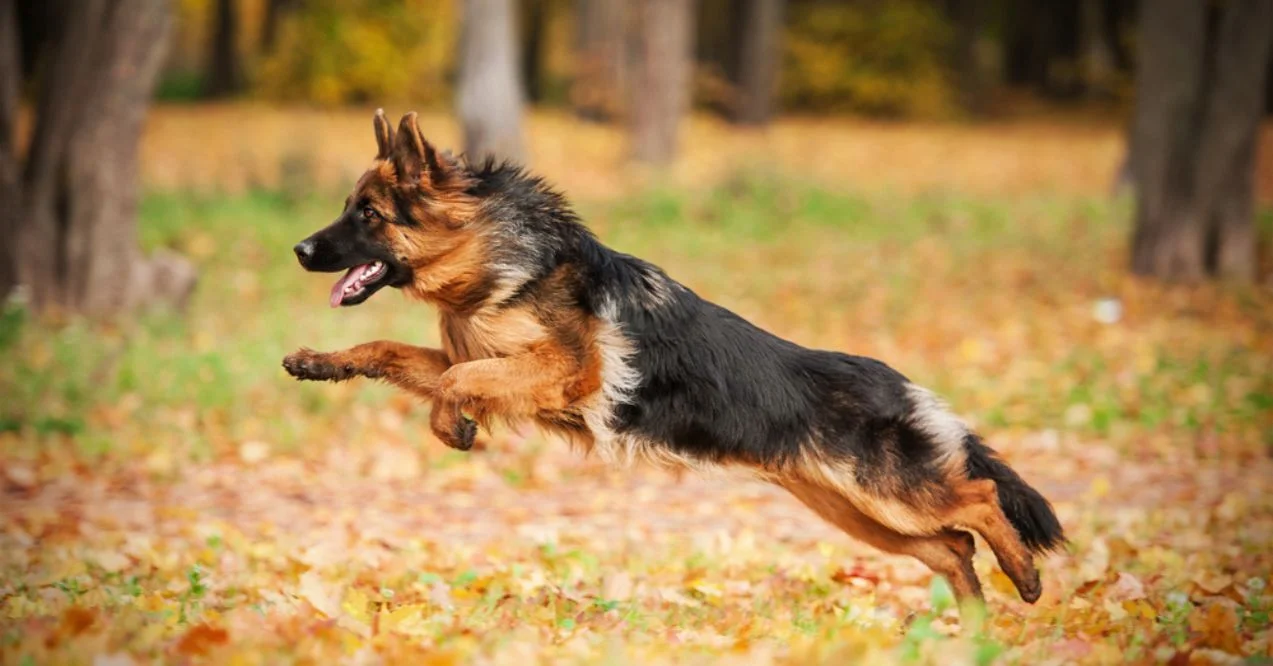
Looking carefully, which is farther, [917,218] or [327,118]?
[327,118]

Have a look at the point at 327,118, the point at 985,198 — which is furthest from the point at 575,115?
the point at 985,198

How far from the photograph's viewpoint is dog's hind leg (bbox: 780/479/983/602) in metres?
6.12

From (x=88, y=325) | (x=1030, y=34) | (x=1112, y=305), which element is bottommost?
(x=88, y=325)

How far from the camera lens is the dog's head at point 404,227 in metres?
5.73

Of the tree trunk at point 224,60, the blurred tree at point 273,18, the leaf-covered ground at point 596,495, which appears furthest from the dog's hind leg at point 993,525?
the tree trunk at point 224,60

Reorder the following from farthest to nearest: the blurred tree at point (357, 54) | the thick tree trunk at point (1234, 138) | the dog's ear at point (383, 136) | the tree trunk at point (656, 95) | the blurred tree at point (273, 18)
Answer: the blurred tree at point (273, 18)
the blurred tree at point (357, 54)
the tree trunk at point (656, 95)
the thick tree trunk at point (1234, 138)
the dog's ear at point (383, 136)

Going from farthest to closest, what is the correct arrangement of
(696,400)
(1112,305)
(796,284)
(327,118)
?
(327,118) → (796,284) → (1112,305) → (696,400)

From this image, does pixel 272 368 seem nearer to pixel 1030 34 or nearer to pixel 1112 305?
pixel 1112 305

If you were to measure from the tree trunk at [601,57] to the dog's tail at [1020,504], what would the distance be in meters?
24.0

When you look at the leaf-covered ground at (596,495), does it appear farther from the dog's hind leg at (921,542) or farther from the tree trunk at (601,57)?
the tree trunk at (601,57)

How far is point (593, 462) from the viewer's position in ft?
33.1

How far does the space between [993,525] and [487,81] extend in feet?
51.6

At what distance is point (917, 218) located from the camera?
20719mm

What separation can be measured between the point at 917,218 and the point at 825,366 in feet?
50.4
